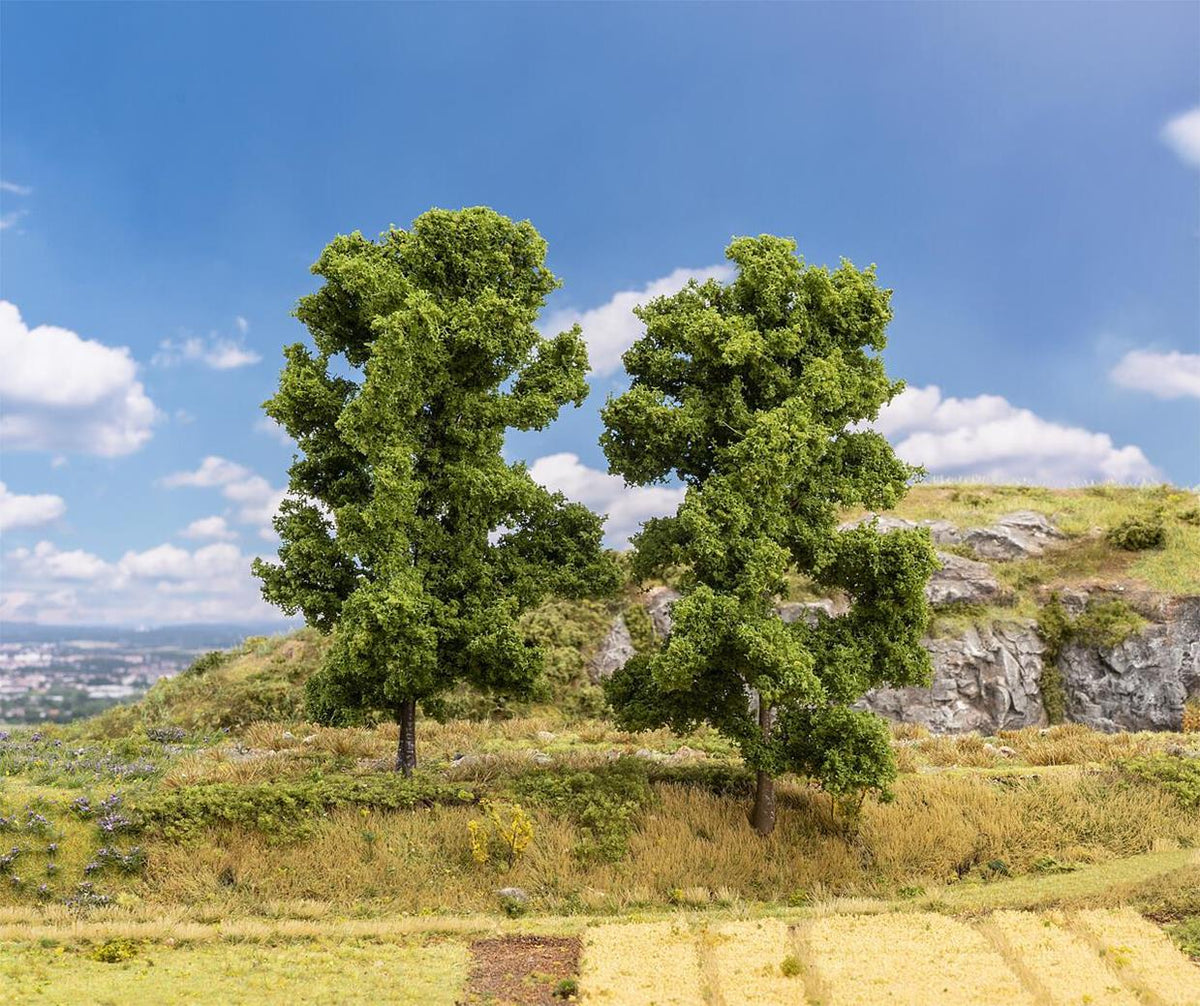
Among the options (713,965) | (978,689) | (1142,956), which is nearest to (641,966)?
(713,965)

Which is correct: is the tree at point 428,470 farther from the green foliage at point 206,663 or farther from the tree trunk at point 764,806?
the green foliage at point 206,663

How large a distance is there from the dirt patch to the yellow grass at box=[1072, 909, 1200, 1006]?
21.9 ft

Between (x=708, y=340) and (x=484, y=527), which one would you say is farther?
(x=484, y=527)

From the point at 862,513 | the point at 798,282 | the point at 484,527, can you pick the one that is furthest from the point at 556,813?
the point at 862,513

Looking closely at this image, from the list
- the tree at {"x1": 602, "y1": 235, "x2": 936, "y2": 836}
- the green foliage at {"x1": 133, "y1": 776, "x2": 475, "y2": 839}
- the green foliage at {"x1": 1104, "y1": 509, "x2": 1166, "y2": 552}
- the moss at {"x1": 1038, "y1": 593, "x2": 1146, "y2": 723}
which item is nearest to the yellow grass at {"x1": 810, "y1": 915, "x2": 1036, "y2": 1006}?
the tree at {"x1": 602, "y1": 235, "x2": 936, "y2": 836}

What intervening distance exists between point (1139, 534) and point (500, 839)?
90.8ft

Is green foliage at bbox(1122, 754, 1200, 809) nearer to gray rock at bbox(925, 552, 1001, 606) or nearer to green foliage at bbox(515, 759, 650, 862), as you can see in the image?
gray rock at bbox(925, 552, 1001, 606)

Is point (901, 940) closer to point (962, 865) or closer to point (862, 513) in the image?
point (962, 865)

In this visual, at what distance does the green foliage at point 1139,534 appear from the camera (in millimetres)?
33375

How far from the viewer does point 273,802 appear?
55.5 ft

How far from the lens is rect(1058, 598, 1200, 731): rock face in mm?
29531

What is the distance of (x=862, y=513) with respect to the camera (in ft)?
121

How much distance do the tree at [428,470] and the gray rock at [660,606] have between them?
37.2 ft

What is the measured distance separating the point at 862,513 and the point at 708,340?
21289mm
